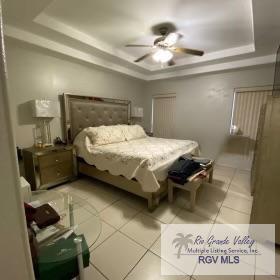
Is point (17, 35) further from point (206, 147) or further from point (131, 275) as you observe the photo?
point (206, 147)

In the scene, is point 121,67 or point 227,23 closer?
point 227,23

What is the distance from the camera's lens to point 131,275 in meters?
1.30

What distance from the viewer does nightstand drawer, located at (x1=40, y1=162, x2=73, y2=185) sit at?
2.50 m

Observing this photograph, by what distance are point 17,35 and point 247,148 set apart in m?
4.59

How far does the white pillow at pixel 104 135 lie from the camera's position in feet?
9.43

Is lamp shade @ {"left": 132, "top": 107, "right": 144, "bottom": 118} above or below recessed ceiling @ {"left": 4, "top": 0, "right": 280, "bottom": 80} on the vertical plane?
below

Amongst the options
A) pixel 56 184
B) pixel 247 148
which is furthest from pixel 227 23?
pixel 56 184

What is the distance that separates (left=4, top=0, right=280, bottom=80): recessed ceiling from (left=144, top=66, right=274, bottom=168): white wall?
1.42 ft

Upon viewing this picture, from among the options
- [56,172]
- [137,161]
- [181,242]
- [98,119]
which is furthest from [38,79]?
[181,242]

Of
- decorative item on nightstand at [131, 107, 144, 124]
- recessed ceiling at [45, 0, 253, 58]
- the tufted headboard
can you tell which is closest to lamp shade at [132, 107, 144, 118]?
decorative item on nightstand at [131, 107, 144, 124]

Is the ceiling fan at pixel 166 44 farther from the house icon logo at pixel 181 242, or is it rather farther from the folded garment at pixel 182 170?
the house icon logo at pixel 181 242

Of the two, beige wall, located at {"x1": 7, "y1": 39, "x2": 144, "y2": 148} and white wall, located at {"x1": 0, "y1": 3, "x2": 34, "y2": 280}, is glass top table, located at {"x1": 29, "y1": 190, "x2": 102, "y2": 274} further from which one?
beige wall, located at {"x1": 7, "y1": 39, "x2": 144, "y2": 148}

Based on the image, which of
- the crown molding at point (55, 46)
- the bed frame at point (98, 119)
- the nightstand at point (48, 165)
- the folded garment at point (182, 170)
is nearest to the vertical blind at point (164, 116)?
the bed frame at point (98, 119)

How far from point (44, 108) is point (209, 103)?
3511 mm
